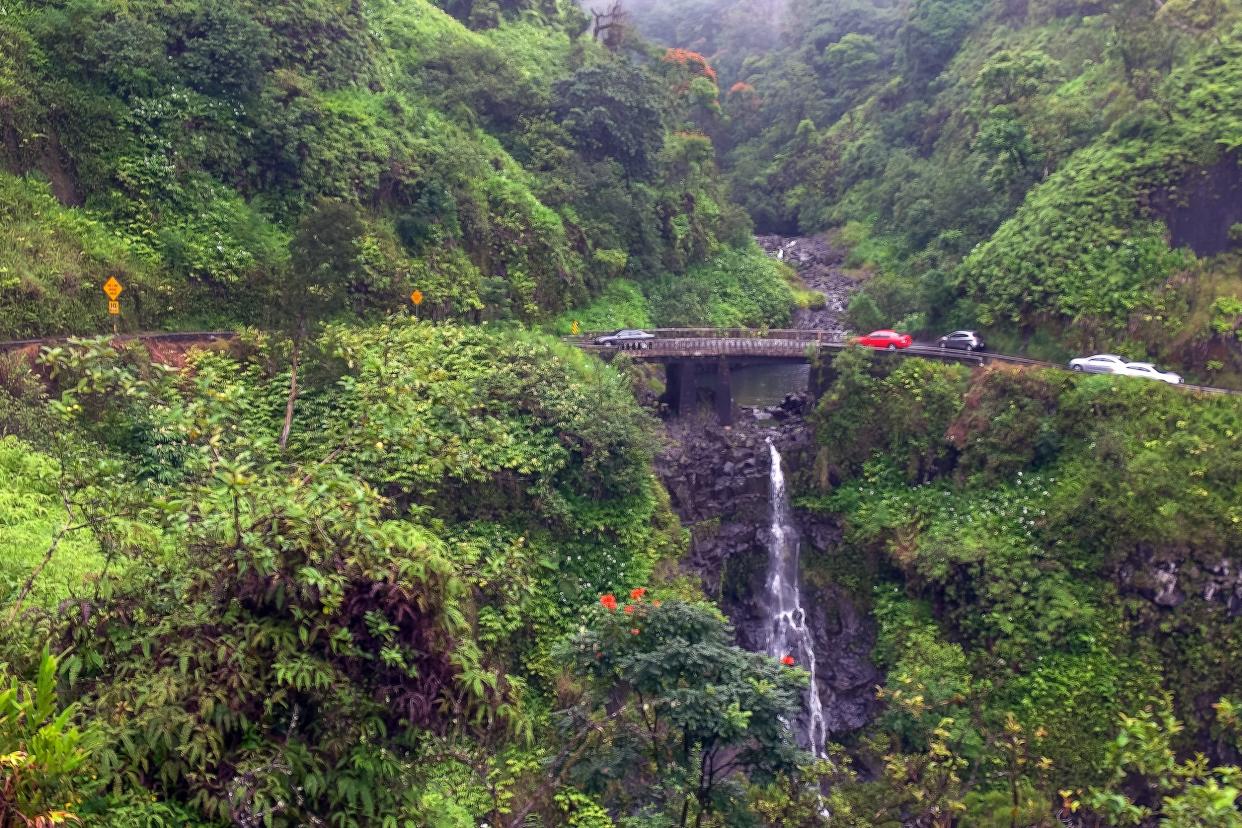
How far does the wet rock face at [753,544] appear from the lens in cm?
2236

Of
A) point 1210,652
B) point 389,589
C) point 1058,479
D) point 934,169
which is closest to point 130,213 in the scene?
point 389,589

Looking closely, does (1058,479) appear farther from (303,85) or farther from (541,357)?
(303,85)

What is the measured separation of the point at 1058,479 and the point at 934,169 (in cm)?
2131

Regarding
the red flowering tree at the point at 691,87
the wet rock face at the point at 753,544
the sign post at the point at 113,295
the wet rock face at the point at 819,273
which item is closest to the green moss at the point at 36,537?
the sign post at the point at 113,295

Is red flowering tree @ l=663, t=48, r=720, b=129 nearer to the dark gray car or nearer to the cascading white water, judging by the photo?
the dark gray car

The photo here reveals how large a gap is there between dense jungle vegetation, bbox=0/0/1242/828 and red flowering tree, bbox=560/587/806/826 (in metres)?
0.06

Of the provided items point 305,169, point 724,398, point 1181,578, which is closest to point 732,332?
point 724,398

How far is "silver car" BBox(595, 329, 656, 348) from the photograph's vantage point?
27250mm

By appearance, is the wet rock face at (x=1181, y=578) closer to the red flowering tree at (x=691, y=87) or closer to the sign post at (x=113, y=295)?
the sign post at (x=113, y=295)

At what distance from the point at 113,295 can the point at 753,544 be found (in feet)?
54.8

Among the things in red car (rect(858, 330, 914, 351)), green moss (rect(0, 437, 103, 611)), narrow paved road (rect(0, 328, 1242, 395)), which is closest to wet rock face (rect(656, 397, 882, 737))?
narrow paved road (rect(0, 328, 1242, 395))

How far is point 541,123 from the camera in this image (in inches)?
1313

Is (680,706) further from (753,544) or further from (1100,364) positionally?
(1100,364)

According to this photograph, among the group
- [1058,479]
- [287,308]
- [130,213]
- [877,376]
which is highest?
[130,213]
